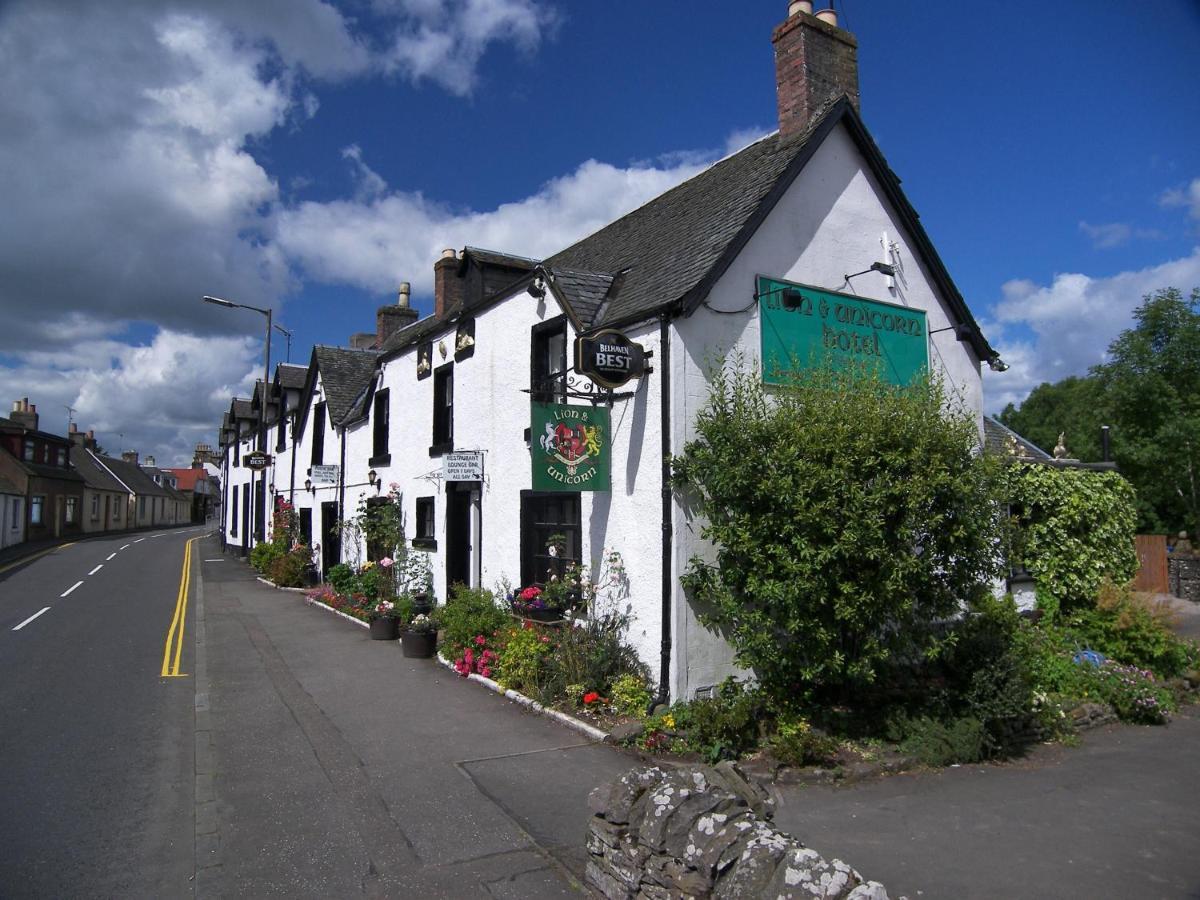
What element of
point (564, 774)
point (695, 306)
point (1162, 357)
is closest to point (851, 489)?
point (695, 306)

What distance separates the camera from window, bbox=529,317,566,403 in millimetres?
11523

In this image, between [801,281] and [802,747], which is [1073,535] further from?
[802,747]

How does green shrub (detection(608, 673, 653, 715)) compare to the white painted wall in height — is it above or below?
below

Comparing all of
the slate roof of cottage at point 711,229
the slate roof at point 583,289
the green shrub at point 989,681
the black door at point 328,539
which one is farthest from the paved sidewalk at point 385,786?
the black door at point 328,539

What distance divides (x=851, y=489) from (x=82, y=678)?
34.7 ft

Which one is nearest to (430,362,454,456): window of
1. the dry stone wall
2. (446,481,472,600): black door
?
(446,481,472,600): black door

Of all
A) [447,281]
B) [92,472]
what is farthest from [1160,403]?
[92,472]

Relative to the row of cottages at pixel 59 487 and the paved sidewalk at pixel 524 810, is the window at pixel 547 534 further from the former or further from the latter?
the row of cottages at pixel 59 487

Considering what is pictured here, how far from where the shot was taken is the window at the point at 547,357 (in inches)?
454

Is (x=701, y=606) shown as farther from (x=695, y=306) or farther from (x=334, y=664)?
(x=334, y=664)

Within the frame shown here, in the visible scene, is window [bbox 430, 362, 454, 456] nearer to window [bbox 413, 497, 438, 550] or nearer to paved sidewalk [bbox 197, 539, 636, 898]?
window [bbox 413, 497, 438, 550]

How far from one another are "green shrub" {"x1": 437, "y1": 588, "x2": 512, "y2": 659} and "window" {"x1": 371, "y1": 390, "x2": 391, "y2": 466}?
7.41 meters

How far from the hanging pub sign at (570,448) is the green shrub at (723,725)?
2.87 meters

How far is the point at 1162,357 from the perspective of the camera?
1230 inches
